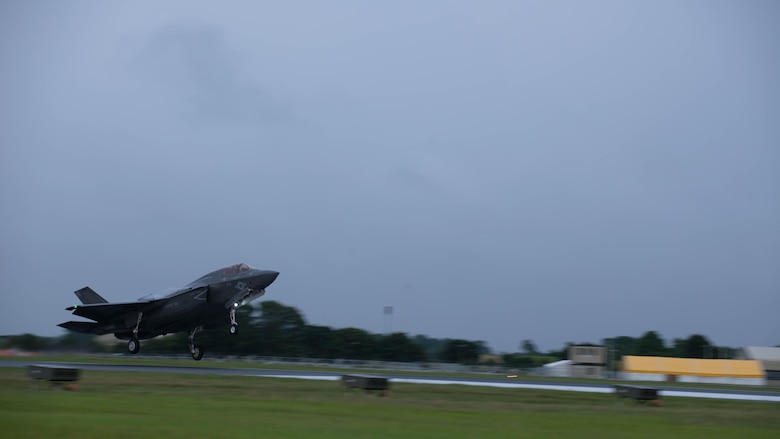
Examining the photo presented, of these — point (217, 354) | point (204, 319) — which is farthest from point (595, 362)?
point (204, 319)

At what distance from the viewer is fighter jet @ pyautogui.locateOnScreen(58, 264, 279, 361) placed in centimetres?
4350

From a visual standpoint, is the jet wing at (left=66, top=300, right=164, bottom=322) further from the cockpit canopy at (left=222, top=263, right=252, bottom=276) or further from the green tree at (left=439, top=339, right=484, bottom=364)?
the green tree at (left=439, top=339, right=484, bottom=364)

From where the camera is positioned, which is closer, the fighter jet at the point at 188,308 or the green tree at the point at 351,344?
the fighter jet at the point at 188,308

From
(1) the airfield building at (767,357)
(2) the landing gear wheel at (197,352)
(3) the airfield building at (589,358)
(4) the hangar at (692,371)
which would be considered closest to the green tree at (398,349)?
(3) the airfield building at (589,358)

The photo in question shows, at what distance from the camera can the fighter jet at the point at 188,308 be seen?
4350 cm

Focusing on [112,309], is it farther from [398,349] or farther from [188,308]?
[398,349]

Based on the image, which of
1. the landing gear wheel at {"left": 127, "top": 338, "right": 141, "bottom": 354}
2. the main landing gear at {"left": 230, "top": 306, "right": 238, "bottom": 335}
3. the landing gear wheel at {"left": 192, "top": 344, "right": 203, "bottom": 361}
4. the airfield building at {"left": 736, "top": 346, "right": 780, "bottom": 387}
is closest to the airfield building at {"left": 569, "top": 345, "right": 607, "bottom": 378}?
the airfield building at {"left": 736, "top": 346, "right": 780, "bottom": 387}

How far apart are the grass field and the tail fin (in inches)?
634

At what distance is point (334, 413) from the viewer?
72.2ft

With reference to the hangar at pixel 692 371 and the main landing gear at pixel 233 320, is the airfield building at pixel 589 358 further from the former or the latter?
the main landing gear at pixel 233 320

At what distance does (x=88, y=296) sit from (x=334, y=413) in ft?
99.5

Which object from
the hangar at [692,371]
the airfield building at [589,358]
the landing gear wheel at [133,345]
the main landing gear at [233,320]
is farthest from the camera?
the airfield building at [589,358]

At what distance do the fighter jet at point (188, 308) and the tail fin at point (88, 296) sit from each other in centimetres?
152

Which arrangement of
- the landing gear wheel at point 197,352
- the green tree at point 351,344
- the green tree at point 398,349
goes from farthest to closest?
the green tree at point 398,349
the green tree at point 351,344
the landing gear wheel at point 197,352
